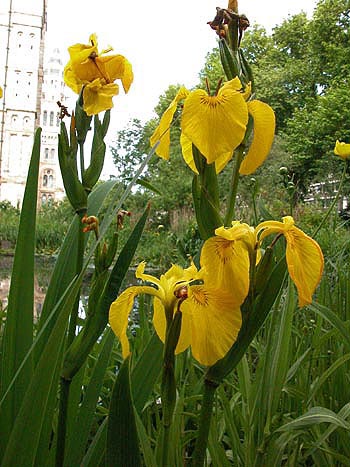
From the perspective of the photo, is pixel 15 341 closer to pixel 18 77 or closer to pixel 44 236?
pixel 44 236

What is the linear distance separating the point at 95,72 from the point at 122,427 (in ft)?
1.14

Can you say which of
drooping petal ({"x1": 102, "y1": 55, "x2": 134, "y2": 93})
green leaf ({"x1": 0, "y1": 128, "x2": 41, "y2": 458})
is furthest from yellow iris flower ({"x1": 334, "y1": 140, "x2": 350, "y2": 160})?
green leaf ({"x1": 0, "y1": 128, "x2": 41, "y2": 458})

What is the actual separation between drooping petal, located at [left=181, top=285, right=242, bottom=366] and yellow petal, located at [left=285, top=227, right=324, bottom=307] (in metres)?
0.04

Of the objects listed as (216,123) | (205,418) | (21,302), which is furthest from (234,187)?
(21,302)

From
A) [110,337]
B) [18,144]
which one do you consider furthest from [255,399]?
[18,144]

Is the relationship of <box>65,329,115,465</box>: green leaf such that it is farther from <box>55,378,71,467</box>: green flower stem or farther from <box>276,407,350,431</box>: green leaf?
<box>276,407,350,431</box>: green leaf

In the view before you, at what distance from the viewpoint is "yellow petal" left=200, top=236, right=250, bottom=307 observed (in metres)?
0.30

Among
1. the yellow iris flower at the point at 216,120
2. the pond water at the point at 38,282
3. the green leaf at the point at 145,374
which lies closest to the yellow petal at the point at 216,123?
the yellow iris flower at the point at 216,120

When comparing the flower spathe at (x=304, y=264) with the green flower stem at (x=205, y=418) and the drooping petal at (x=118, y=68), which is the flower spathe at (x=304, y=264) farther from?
the drooping petal at (x=118, y=68)

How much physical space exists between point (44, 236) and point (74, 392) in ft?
19.8

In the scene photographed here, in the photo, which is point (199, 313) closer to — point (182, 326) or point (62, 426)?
point (182, 326)

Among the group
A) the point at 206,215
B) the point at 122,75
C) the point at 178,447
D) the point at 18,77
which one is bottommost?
the point at 178,447

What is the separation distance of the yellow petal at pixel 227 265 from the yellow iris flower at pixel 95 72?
0.72 feet

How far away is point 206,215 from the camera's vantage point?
13.1 inches
